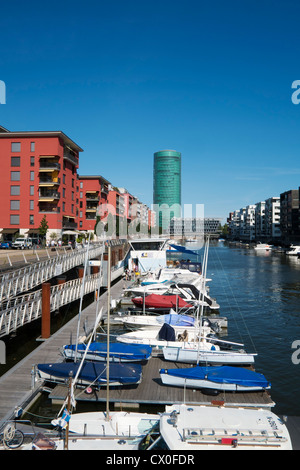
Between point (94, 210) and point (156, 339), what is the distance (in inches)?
3371

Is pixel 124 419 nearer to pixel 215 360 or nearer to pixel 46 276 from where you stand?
pixel 215 360

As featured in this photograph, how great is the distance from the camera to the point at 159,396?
16.7 metres

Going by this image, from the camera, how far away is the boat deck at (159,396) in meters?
16.2

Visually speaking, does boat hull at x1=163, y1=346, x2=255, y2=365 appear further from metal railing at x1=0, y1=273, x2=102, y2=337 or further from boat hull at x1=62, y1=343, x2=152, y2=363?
metal railing at x1=0, y1=273, x2=102, y2=337

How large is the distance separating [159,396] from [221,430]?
19.6ft

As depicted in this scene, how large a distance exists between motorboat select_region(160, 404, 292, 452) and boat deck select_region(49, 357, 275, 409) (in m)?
3.16

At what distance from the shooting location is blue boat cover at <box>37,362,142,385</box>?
55.3 feet

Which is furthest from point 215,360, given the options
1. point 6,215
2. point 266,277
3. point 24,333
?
point 6,215

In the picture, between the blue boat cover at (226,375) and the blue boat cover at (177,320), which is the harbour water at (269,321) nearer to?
the blue boat cover at (226,375)

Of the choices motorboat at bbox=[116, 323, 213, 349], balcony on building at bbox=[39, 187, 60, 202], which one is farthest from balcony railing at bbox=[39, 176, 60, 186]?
motorboat at bbox=[116, 323, 213, 349]

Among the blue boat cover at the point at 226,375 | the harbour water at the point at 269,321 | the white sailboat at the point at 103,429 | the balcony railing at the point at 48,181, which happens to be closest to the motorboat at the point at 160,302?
the harbour water at the point at 269,321

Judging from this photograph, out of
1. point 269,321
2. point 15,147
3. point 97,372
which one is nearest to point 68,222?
point 15,147

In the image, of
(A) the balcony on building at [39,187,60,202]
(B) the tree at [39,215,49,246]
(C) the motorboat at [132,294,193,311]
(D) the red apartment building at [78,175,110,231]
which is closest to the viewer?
(C) the motorboat at [132,294,193,311]

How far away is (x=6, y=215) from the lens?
2790 inches
